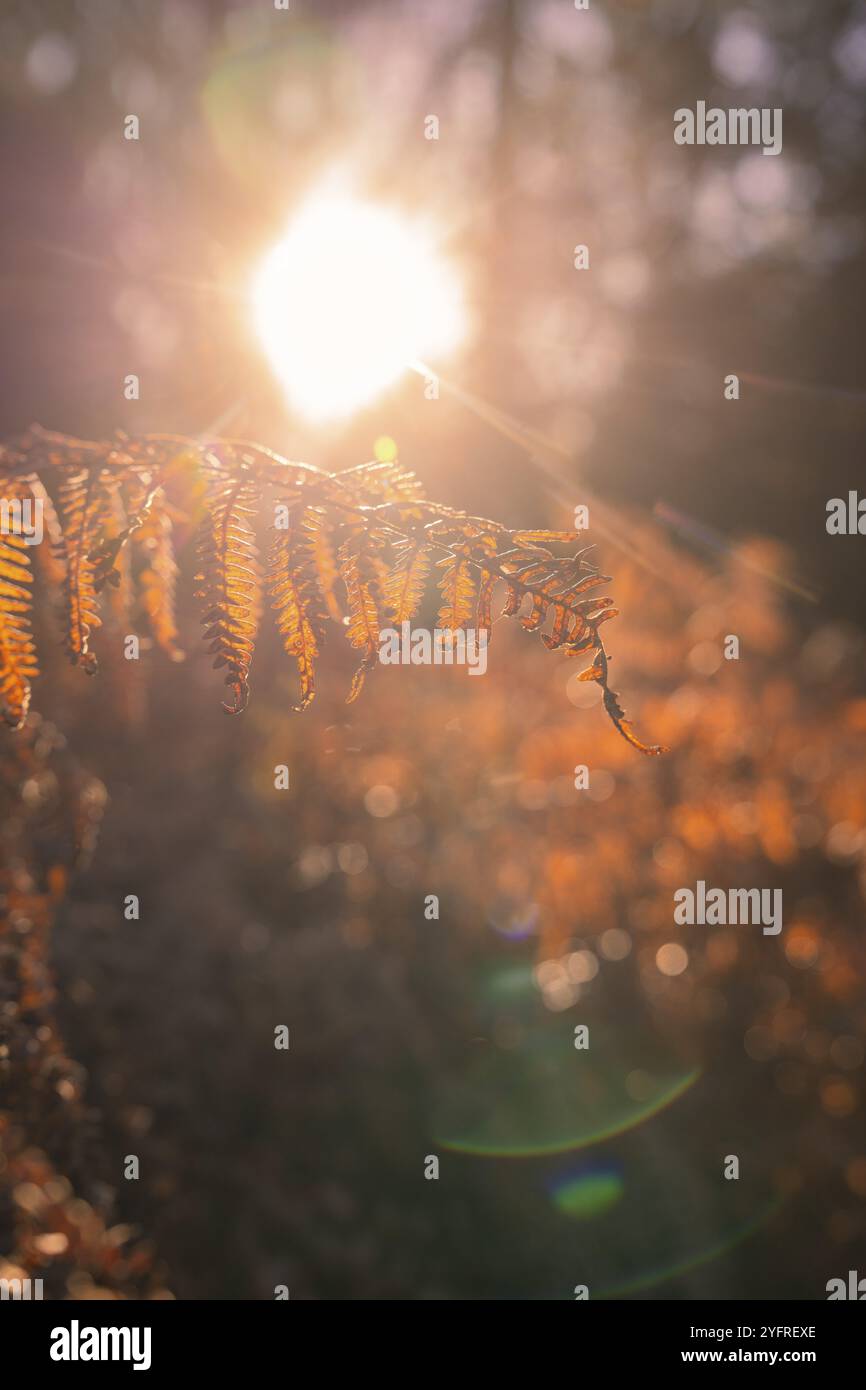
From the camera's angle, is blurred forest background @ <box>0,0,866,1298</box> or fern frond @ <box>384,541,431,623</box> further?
blurred forest background @ <box>0,0,866,1298</box>

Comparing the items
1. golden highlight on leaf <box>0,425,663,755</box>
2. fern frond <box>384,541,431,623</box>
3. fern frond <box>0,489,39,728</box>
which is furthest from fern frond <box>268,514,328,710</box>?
fern frond <box>0,489,39,728</box>

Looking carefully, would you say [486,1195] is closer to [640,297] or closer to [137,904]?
[137,904]

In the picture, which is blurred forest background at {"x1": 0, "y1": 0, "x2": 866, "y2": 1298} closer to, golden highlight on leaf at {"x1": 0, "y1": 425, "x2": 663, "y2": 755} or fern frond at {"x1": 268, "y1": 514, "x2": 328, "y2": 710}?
golden highlight on leaf at {"x1": 0, "y1": 425, "x2": 663, "y2": 755}

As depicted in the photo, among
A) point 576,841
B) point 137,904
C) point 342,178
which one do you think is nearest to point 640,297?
point 342,178

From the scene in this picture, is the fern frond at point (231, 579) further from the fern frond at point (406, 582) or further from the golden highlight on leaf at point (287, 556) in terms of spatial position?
the fern frond at point (406, 582)

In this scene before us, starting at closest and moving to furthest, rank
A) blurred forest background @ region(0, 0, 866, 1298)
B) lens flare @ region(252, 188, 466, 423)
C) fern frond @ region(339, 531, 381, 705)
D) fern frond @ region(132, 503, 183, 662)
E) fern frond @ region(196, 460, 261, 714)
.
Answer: fern frond @ region(196, 460, 261, 714) < fern frond @ region(339, 531, 381, 705) < fern frond @ region(132, 503, 183, 662) < blurred forest background @ region(0, 0, 866, 1298) < lens flare @ region(252, 188, 466, 423)

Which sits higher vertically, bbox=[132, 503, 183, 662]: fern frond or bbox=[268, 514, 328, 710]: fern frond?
bbox=[132, 503, 183, 662]: fern frond

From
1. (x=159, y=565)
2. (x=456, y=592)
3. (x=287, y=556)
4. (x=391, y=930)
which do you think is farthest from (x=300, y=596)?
(x=391, y=930)

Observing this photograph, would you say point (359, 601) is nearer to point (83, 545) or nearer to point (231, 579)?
point (231, 579)

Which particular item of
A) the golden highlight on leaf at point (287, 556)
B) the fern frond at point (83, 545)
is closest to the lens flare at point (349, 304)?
the golden highlight on leaf at point (287, 556)
